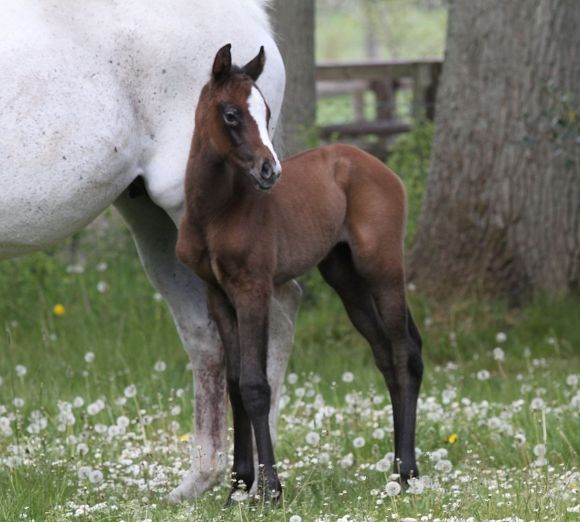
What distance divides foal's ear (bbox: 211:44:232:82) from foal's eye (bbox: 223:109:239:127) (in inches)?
5.8

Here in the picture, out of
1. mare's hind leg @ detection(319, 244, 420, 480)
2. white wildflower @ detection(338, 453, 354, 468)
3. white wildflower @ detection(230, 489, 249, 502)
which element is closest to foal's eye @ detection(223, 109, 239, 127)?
mare's hind leg @ detection(319, 244, 420, 480)

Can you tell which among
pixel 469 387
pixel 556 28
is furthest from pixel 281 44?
pixel 469 387

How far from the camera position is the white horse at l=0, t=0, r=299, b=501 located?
14.5ft

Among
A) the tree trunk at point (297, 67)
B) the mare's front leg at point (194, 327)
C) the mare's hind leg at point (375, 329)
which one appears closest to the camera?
→ the mare's hind leg at point (375, 329)

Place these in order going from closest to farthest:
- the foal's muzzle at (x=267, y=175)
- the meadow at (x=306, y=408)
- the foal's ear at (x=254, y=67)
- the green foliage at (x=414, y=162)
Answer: the foal's muzzle at (x=267, y=175)
the foal's ear at (x=254, y=67)
the meadow at (x=306, y=408)
the green foliage at (x=414, y=162)

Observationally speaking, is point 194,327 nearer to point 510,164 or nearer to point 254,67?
point 254,67

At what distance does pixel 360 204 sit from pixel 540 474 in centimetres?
123

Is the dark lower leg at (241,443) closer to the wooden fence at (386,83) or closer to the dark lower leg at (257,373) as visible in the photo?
the dark lower leg at (257,373)

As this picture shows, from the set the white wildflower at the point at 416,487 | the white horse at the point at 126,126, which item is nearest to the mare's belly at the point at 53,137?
the white horse at the point at 126,126

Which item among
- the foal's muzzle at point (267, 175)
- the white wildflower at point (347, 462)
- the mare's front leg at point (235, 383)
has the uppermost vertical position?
the foal's muzzle at point (267, 175)

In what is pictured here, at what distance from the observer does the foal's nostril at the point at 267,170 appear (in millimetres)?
3809

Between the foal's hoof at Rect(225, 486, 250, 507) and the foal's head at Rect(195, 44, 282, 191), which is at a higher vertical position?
the foal's head at Rect(195, 44, 282, 191)

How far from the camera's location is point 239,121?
3977 millimetres

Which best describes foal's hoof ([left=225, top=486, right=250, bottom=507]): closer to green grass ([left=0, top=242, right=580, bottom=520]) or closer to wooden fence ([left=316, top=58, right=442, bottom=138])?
green grass ([left=0, top=242, right=580, bottom=520])
